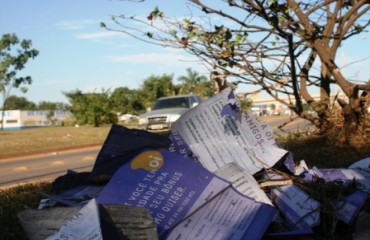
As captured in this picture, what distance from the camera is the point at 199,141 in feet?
10.3

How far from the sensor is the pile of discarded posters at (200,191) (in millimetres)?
2199

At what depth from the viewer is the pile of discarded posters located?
7.22ft

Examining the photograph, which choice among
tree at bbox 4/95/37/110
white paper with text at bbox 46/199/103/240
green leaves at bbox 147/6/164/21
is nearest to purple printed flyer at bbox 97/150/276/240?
white paper with text at bbox 46/199/103/240

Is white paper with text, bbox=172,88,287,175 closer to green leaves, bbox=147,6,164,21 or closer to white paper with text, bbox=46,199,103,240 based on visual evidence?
white paper with text, bbox=46,199,103,240

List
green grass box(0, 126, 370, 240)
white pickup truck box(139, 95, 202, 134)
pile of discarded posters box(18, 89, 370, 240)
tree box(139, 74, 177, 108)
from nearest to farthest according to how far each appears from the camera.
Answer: pile of discarded posters box(18, 89, 370, 240), green grass box(0, 126, 370, 240), white pickup truck box(139, 95, 202, 134), tree box(139, 74, 177, 108)

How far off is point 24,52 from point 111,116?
846cm

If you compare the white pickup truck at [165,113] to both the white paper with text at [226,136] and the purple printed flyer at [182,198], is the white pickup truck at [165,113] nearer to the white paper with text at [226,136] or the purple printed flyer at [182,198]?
the white paper with text at [226,136]

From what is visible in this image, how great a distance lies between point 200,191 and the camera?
8.28 ft

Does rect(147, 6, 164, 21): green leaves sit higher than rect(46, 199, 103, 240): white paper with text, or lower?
higher

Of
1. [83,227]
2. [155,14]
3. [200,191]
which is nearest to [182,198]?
[200,191]

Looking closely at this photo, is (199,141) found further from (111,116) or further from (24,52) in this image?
(111,116)

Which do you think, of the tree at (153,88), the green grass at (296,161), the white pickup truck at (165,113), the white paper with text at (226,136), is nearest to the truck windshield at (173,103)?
the white pickup truck at (165,113)

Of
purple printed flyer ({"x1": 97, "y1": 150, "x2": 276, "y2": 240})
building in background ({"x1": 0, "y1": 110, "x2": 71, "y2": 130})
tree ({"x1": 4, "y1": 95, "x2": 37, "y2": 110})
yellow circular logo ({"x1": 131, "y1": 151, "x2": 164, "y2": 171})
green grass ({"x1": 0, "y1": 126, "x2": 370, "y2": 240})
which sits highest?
yellow circular logo ({"x1": 131, "y1": 151, "x2": 164, "y2": 171})

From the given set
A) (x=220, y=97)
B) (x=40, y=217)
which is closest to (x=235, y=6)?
(x=220, y=97)
